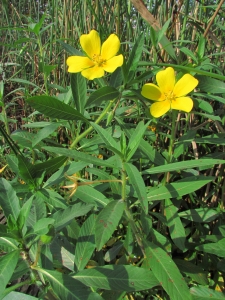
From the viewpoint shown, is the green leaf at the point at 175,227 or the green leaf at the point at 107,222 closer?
the green leaf at the point at 107,222

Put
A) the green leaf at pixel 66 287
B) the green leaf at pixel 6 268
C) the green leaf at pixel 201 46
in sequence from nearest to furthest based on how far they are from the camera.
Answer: the green leaf at pixel 6 268 → the green leaf at pixel 66 287 → the green leaf at pixel 201 46

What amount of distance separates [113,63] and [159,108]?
183 mm

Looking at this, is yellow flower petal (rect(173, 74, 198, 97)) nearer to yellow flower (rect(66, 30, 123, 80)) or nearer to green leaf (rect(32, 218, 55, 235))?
yellow flower (rect(66, 30, 123, 80))

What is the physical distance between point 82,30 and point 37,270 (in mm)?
1208

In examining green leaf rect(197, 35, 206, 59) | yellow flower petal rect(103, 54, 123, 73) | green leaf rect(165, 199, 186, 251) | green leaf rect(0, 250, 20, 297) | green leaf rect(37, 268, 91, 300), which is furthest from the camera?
green leaf rect(197, 35, 206, 59)

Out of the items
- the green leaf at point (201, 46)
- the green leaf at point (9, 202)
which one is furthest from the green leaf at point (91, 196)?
the green leaf at point (201, 46)

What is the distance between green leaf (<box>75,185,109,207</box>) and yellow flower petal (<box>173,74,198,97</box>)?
0.37m

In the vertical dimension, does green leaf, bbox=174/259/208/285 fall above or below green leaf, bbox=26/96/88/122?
below

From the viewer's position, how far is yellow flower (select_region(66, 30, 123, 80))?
912mm

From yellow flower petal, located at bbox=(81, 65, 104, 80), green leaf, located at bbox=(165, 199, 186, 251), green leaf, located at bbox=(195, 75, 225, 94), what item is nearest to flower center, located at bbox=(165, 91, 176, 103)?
green leaf, located at bbox=(195, 75, 225, 94)

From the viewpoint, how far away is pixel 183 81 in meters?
0.92

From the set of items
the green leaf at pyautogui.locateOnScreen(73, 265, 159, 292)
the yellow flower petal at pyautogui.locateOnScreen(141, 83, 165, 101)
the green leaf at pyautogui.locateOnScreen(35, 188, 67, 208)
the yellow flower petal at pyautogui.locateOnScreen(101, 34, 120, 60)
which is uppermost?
the yellow flower petal at pyautogui.locateOnScreen(101, 34, 120, 60)

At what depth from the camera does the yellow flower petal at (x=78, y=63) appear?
92 centimetres

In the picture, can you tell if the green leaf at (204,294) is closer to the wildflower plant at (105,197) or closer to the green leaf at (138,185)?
the wildflower plant at (105,197)
